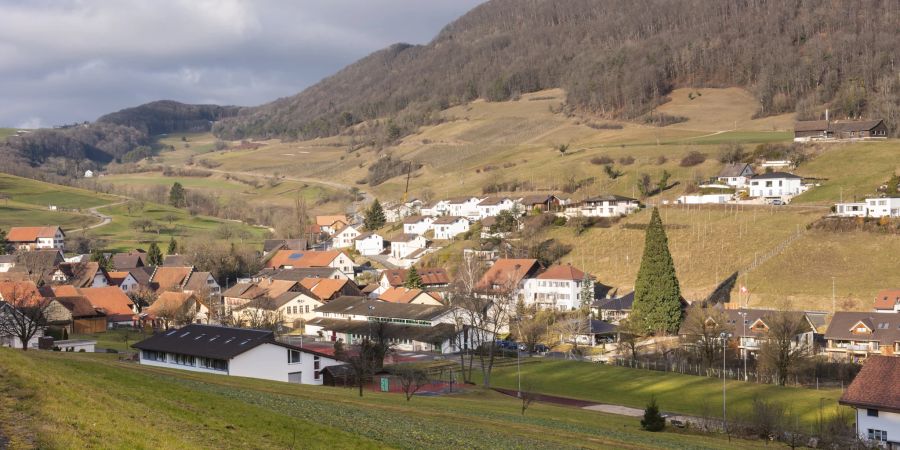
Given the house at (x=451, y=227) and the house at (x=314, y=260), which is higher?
the house at (x=451, y=227)

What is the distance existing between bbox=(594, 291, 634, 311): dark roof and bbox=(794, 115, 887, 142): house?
47512 millimetres

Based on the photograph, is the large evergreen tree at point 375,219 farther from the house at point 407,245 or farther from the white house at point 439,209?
the house at point 407,245

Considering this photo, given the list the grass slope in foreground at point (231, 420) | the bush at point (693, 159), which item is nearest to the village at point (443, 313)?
the grass slope in foreground at point (231, 420)

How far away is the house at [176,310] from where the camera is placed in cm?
6393

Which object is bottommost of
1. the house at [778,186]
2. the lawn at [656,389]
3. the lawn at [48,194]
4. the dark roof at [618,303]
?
the lawn at [656,389]

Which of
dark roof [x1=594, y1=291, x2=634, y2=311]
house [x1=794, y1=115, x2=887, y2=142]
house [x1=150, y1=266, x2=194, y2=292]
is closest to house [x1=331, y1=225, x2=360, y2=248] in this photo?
house [x1=150, y1=266, x2=194, y2=292]

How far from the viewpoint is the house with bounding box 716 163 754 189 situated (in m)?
88.5

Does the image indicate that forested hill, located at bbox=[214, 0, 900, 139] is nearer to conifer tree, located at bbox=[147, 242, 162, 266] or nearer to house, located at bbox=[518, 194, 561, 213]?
house, located at bbox=[518, 194, 561, 213]

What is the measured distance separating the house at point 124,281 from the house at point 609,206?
4533cm

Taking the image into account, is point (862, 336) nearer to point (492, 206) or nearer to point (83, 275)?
point (492, 206)

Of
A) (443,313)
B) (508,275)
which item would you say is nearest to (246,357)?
(443,313)

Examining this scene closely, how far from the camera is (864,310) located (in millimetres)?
55844

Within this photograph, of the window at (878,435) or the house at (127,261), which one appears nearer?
the window at (878,435)

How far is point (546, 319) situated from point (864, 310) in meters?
22.3
